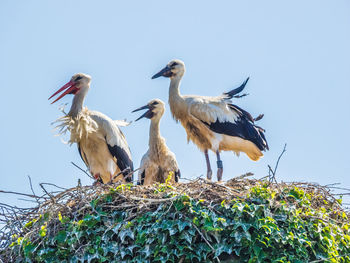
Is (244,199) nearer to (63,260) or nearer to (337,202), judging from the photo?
(337,202)

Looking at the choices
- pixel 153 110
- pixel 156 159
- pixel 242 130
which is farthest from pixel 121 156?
pixel 242 130

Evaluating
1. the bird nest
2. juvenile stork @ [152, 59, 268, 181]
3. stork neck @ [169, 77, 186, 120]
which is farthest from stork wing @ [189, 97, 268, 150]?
the bird nest

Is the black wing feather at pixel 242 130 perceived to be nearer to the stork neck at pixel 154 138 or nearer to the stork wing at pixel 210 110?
the stork wing at pixel 210 110

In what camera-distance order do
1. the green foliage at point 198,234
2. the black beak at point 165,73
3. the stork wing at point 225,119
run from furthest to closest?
the black beak at point 165,73 < the stork wing at point 225,119 < the green foliage at point 198,234

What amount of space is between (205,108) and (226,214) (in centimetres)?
324

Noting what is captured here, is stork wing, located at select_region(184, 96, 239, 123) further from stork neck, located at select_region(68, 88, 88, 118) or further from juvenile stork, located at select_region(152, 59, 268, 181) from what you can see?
stork neck, located at select_region(68, 88, 88, 118)

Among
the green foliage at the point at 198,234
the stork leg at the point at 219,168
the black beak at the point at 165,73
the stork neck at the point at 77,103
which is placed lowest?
the green foliage at the point at 198,234

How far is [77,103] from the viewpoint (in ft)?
26.9

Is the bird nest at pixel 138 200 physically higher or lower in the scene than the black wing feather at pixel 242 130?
lower

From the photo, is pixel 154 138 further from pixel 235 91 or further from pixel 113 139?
pixel 235 91

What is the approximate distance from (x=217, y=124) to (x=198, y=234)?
329 centimetres

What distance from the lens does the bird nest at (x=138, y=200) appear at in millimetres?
5117

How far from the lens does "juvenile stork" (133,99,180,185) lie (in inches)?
317

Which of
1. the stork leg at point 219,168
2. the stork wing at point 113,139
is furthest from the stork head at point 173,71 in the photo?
the stork leg at point 219,168
